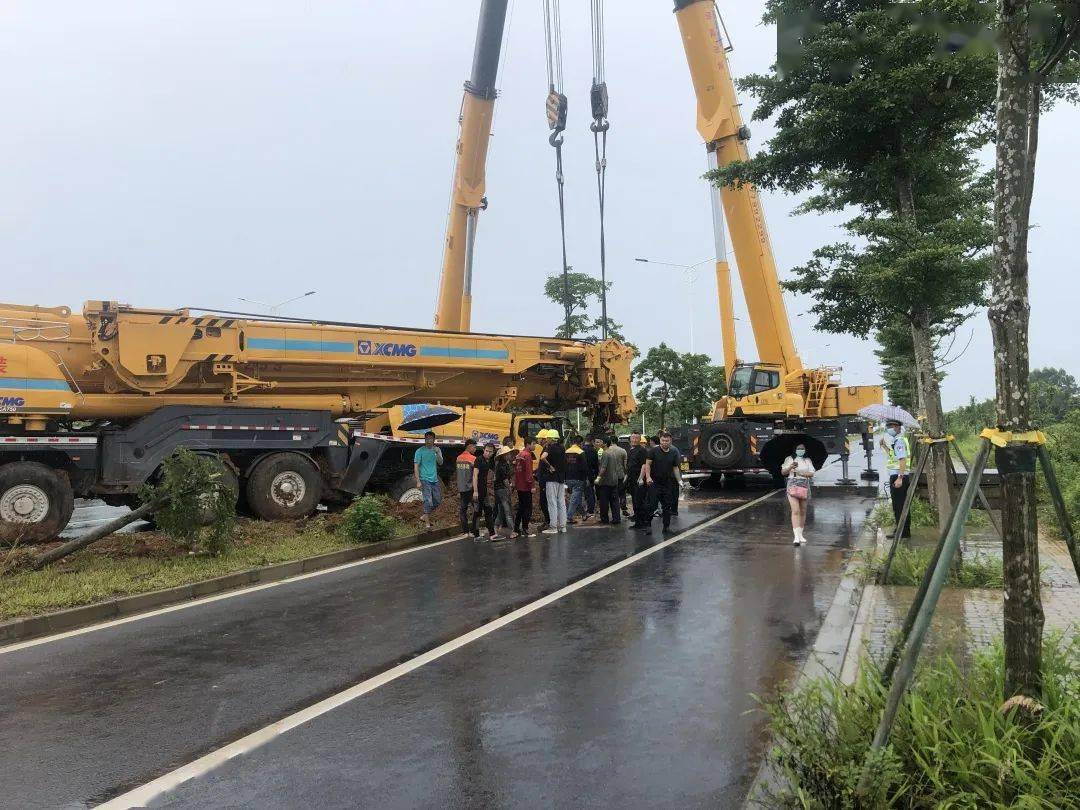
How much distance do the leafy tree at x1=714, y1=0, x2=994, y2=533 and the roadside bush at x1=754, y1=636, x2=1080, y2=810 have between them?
4.60 metres

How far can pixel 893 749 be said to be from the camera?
11.6ft

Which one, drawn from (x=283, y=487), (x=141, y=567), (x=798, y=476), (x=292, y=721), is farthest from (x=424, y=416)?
(x=292, y=721)

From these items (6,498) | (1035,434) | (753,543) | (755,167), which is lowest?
(753,543)

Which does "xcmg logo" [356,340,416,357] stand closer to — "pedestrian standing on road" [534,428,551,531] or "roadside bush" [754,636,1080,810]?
"pedestrian standing on road" [534,428,551,531]

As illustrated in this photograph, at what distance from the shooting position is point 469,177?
21.6m

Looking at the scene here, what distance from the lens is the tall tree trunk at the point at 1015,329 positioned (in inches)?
146

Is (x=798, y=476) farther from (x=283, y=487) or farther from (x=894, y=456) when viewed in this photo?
(x=283, y=487)

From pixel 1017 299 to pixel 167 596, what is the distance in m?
8.08

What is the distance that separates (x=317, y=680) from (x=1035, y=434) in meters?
4.62

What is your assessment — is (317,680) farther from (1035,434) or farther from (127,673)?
(1035,434)

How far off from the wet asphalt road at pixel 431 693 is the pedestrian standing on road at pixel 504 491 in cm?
363

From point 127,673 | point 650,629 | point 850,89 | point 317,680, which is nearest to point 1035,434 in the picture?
point 650,629

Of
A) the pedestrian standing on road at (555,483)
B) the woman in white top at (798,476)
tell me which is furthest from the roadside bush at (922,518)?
the pedestrian standing on road at (555,483)

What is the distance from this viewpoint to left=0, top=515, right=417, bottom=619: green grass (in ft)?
26.2
